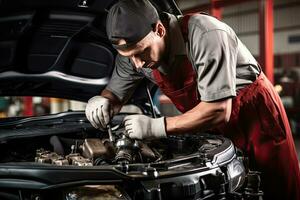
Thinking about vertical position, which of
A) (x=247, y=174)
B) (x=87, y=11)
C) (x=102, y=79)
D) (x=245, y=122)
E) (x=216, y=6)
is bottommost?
(x=247, y=174)

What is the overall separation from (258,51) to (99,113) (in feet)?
25.5

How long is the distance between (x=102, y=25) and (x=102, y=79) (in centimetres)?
39

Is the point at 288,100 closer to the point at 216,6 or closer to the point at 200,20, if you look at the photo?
the point at 216,6

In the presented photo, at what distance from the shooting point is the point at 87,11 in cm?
198

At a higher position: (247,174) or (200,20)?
(200,20)

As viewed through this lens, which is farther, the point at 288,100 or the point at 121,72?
the point at 288,100

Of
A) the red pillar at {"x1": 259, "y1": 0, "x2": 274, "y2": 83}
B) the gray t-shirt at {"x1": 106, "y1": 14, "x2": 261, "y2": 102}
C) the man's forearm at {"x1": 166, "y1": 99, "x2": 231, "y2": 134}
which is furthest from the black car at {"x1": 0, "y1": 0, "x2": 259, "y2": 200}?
the red pillar at {"x1": 259, "y1": 0, "x2": 274, "y2": 83}

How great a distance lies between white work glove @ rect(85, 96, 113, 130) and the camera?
6.18ft

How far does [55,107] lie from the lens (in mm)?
6883

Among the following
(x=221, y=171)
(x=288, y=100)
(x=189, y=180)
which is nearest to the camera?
(x=189, y=180)

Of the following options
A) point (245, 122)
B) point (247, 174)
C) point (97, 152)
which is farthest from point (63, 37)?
point (247, 174)

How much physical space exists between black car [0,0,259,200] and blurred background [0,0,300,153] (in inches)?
121

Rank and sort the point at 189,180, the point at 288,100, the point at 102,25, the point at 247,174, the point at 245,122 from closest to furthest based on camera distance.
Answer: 1. the point at 189,180
2. the point at 247,174
3. the point at 245,122
4. the point at 102,25
5. the point at 288,100

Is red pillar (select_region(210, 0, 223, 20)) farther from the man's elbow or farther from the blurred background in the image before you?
the man's elbow
